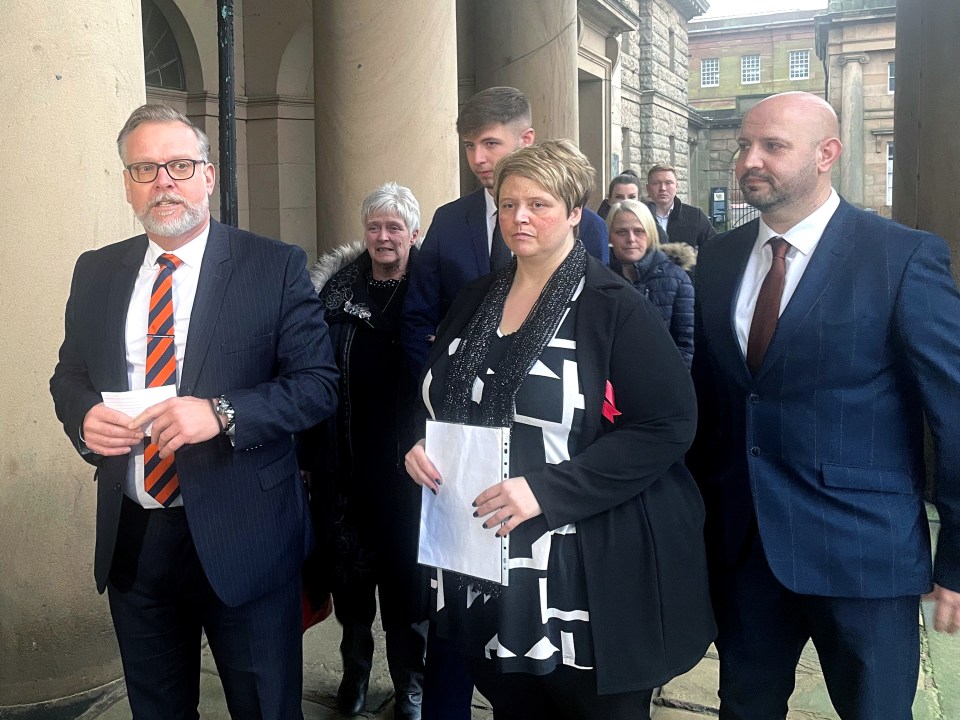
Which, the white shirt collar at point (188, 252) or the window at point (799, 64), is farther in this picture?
the window at point (799, 64)

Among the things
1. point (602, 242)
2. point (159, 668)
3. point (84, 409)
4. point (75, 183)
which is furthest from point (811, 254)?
point (75, 183)

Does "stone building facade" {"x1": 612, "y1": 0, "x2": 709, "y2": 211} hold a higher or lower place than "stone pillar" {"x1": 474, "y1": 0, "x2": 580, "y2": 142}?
higher

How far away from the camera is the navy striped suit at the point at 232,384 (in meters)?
2.20

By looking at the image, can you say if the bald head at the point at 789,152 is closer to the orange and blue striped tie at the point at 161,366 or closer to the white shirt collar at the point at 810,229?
the white shirt collar at the point at 810,229

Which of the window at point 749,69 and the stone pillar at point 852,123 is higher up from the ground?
the window at point 749,69

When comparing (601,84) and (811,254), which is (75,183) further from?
(601,84)

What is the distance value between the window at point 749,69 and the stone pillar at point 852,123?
22980 millimetres

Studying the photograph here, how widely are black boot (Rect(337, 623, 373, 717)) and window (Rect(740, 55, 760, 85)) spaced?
62964 millimetres

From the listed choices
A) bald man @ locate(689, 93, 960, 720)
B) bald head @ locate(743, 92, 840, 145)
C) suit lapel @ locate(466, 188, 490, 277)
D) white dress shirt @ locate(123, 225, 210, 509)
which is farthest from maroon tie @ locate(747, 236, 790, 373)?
white dress shirt @ locate(123, 225, 210, 509)

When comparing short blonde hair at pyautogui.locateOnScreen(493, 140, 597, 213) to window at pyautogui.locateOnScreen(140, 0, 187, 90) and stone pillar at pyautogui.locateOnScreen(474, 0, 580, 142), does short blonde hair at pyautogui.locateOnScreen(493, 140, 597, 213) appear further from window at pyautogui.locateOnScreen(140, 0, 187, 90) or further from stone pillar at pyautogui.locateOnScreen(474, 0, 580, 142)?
→ window at pyautogui.locateOnScreen(140, 0, 187, 90)

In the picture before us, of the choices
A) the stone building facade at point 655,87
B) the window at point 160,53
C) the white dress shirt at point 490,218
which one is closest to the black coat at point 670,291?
the white dress shirt at point 490,218

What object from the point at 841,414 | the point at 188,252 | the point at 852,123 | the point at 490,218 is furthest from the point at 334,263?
the point at 852,123

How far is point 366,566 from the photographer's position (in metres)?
3.29

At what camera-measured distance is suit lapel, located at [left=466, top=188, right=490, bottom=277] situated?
2967 millimetres
